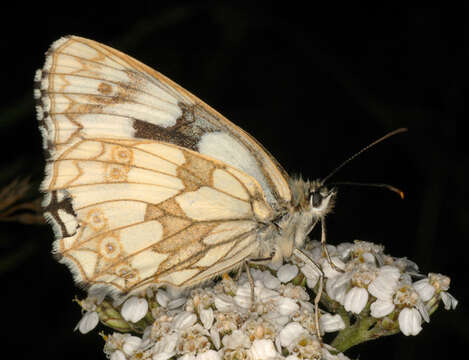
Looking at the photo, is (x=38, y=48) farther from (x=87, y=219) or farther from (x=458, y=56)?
(x=458, y=56)

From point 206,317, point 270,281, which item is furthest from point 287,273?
point 206,317

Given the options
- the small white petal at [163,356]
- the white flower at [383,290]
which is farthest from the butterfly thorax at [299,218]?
the small white petal at [163,356]

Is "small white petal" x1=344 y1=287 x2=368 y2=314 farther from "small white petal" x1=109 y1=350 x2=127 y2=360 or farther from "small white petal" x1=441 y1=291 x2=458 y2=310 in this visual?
"small white petal" x1=109 y1=350 x2=127 y2=360

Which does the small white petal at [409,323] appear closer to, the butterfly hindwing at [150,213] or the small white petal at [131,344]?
the butterfly hindwing at [150,213]

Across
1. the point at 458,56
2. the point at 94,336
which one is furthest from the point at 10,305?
the point at 458,56

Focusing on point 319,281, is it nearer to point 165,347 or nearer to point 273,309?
point 273,309

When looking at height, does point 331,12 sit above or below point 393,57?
above
